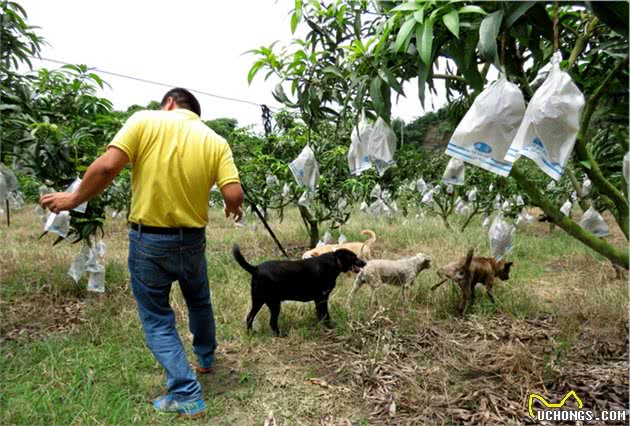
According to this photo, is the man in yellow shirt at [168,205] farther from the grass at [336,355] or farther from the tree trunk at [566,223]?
the tree trunk at [566,223]

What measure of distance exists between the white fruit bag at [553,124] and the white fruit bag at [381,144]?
0.89 meters

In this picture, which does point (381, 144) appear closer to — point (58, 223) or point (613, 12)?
point (613, 12)

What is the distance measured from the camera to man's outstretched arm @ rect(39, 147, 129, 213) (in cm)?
180

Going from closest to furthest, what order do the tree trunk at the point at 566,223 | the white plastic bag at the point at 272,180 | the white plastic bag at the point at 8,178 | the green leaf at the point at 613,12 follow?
the green leaf at the point at 613,12, the tree trunk at the point at 566,223, the white plastic bag at the point at 8,178, the white plastic bag at the point at 272,180

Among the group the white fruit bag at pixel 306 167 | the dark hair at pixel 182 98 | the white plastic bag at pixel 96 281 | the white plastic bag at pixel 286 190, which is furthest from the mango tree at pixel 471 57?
the white plastic bag at pixel 286 190

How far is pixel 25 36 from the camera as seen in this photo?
8.49 feet

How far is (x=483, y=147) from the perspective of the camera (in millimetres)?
1422

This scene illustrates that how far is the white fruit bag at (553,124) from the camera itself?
126 cm

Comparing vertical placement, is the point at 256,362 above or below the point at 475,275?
below

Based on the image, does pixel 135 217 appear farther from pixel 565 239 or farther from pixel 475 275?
pixel 565 239

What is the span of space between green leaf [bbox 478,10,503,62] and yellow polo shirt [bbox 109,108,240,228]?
1.29 meters

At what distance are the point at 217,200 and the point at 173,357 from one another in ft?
27.0

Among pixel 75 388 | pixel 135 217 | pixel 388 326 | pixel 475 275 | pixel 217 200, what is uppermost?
pixel 135 217

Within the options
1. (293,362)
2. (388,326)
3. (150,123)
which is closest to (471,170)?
(388,326)
